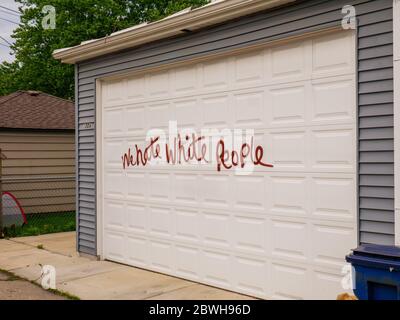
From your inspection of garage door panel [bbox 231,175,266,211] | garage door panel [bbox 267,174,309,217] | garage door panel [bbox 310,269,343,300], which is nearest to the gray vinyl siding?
garage door panel [bbox 310,269,343,300]

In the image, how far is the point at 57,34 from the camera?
25.8 metres

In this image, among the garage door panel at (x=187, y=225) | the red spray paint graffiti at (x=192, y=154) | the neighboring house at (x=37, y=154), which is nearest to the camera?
the red spray paint graffiti at (x=192, y=154)

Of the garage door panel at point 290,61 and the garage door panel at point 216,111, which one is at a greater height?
the garage door panel at point 290,61

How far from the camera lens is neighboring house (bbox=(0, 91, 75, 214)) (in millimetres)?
13312

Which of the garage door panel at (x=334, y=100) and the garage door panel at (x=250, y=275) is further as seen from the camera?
the garage door panel at (x=250, y=275)

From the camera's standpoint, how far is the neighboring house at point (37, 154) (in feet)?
43.7

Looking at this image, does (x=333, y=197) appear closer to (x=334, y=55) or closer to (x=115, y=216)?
(x=334, y=55)

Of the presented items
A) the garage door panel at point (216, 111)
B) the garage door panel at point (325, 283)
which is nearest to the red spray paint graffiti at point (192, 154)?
the garage door panel at point (216, 111)

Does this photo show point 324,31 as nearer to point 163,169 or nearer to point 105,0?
point 163,169

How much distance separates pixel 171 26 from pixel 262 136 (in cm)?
202

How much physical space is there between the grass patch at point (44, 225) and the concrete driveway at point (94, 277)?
50.7 inches

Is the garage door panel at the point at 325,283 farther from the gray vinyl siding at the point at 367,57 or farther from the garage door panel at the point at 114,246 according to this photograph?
the garage door panel at the point at 114,246

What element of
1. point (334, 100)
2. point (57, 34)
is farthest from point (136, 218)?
point (57, 34)

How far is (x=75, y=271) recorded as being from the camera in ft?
25.3
